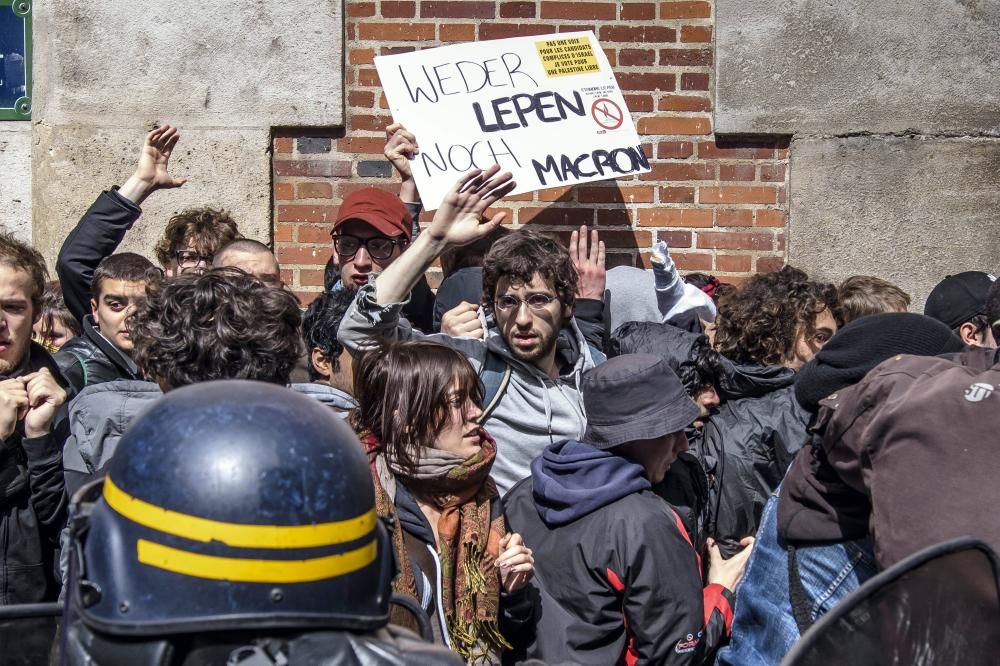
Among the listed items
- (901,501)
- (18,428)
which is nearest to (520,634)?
(901,501)

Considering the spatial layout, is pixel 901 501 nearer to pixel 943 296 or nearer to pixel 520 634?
pixel 520 634

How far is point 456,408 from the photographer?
297cm

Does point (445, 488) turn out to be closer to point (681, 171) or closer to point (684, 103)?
point (681, 171)

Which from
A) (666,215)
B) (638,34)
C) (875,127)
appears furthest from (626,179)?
(875,127)

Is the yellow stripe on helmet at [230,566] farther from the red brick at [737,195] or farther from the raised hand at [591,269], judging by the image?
the red brick at [737,195]

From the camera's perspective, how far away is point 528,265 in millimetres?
3920

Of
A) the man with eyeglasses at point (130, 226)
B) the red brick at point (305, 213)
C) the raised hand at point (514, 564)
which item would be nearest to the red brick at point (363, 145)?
the red brick at point (305, 213)

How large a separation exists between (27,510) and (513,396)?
1.45 meters

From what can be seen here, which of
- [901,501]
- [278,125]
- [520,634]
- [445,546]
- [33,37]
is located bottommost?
[520,634]

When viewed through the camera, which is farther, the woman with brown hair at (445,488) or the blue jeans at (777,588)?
the woman with brown hair at (445,488)

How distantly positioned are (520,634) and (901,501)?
1151 millimetres

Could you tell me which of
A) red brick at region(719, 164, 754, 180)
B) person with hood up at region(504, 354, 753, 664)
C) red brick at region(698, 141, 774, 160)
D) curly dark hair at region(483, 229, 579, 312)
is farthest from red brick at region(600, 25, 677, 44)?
person with hood up at region(504, 354, 753, 664)

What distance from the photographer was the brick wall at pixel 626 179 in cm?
551

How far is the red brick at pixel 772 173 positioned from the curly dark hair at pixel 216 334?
3408 millimetres
